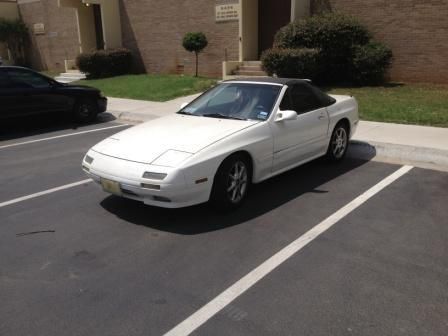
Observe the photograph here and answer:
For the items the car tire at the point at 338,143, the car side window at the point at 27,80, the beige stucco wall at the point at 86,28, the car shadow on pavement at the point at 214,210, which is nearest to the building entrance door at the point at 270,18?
the car side window at the point at 27,80

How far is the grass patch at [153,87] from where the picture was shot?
14384 millimetres

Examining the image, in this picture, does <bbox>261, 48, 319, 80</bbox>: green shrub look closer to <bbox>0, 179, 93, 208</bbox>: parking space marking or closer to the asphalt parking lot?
the asphalt parking lot

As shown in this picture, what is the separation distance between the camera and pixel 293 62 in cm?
1323

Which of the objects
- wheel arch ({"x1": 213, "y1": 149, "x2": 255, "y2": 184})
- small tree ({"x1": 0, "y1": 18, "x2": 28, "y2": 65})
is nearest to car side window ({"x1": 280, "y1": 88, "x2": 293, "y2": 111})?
wheel arch ({"x1": 213, "y1": 149, "x2": 255, "y2": 184})

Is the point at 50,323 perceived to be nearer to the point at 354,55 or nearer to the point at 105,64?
the point at 354,55

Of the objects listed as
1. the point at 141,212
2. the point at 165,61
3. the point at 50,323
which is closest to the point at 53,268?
the point at 50,323

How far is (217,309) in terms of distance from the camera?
10.6ft

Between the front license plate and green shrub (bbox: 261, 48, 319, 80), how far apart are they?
960 centimetres

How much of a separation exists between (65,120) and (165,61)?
9971 mm

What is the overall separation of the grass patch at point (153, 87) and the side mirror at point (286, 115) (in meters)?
8.72

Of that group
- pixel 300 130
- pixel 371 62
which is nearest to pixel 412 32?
pixel 371 62

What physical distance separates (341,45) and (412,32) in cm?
210

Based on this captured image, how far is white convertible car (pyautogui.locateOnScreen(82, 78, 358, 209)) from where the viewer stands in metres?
4.47

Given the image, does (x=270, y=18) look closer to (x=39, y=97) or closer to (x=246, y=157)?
(x=39, y=97)
